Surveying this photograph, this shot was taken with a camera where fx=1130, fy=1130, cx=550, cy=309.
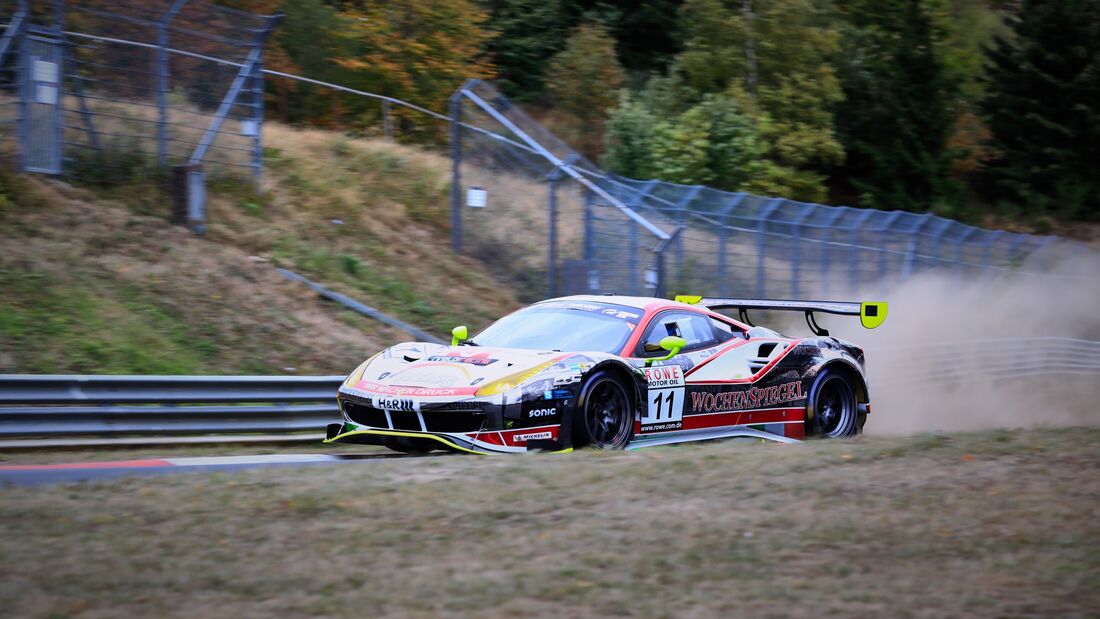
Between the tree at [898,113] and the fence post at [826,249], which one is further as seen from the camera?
Result: the tree at [898,113]

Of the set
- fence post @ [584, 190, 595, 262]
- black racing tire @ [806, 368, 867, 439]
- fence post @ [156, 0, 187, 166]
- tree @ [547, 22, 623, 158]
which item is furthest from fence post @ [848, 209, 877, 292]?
tree @ [547, 22, 623, 158]

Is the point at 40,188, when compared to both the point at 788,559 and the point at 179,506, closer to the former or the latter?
the point at 179,506

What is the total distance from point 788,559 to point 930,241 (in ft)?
67.8

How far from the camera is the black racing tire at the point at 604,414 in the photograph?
8.56 m

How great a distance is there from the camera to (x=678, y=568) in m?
5.02

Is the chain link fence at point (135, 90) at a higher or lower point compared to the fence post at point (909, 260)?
higher

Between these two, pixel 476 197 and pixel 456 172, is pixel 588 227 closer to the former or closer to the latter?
pixel 476 197

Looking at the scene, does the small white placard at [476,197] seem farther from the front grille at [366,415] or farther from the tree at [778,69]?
the tree at [778,69]

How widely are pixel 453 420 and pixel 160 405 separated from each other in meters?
3.62

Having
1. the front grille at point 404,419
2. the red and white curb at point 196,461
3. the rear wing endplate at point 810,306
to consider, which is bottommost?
the red and white curb at point 196,461

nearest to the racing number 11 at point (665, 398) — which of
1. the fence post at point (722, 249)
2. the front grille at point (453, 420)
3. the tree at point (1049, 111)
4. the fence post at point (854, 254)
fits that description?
the front grille at point (453, 420)

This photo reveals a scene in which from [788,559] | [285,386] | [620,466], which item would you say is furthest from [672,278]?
[788,559]

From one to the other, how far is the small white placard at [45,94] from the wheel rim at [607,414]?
851 centimetres

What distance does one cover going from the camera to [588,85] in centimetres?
3750
